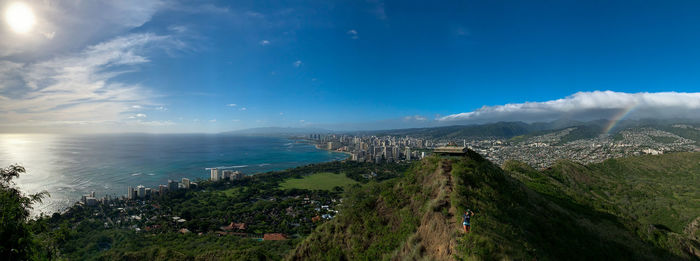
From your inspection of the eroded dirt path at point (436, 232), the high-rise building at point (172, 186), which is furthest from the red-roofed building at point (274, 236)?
the high-rise building at point (172, 186)

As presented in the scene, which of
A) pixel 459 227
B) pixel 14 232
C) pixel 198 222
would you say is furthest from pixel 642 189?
pixel 198 222

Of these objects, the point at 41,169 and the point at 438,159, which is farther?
the point at 41,169

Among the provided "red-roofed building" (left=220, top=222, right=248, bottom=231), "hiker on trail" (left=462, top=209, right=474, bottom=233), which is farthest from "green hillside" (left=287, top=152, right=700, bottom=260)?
"red-roofed building" (left=220, top=222, right=248, bottom=231)

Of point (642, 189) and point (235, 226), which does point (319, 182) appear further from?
point (642, 189)

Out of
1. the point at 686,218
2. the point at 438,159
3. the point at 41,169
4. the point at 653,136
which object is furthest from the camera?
the point at 653,136

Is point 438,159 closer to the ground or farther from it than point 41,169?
farther from it

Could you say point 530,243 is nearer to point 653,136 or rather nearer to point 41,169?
point 41,169


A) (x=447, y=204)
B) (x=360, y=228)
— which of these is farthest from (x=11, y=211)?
(x=447, y=204)

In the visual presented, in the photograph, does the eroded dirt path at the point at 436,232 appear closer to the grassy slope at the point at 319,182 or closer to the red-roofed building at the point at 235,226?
the red-roofed building at the point at 235,226
